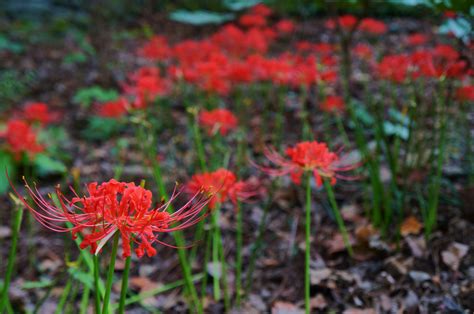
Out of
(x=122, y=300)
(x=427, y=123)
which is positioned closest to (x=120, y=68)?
(x=427, y=123)

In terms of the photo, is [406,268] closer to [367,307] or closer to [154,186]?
[367,307]

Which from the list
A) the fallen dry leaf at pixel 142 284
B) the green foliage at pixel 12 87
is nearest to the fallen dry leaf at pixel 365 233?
the fallen dry leaf at pixel 142 284

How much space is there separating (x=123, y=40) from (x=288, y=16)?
106 inches

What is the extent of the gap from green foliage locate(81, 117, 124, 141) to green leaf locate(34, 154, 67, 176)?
762 mm

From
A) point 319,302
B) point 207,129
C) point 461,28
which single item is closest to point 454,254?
point 319,302

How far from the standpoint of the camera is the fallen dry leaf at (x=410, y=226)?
216cm

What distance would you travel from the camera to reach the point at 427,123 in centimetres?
336

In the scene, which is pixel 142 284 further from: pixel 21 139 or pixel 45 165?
pixel 45 165

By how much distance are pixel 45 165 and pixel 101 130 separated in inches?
42.2

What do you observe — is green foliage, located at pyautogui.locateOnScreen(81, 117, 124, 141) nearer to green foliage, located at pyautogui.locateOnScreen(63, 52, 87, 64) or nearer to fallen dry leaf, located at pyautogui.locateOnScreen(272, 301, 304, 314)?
green foliage, located at pyautogui.locateOnScreen(63, 52, 87, 64)

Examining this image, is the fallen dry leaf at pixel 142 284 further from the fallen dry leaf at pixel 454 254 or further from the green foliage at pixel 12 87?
the green foliage at pixel 12 87

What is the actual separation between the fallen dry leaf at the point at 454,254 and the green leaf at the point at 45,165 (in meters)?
2.23

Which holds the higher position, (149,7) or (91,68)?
(149,7)

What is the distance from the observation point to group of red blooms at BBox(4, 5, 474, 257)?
919 millimetres
